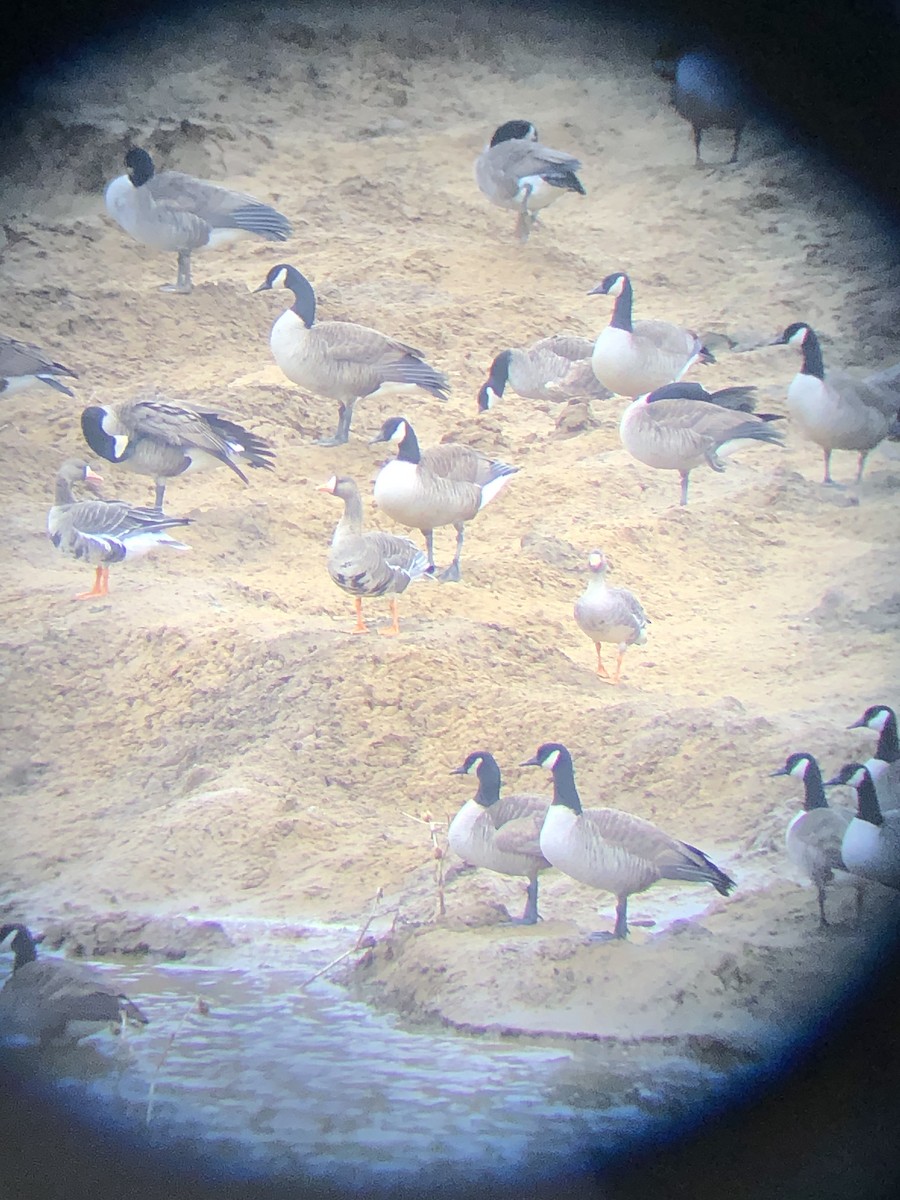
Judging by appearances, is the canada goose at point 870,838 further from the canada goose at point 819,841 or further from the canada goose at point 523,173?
the canada goose at point 523,173

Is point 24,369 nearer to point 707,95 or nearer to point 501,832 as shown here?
point 501,832

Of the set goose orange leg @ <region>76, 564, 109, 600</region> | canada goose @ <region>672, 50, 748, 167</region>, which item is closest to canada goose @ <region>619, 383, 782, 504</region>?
canada goose @ <region>672, 50, 748, 167</region>

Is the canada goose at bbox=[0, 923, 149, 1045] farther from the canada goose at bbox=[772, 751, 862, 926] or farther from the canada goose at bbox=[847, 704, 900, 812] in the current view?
the canada goose at bbox=[847, 704, 900, 812]

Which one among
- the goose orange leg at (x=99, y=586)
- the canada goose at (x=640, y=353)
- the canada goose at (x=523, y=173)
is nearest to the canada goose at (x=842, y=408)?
the canada goose at (x=640, y=353)

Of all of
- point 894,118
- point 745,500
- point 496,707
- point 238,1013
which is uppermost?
point 894,118

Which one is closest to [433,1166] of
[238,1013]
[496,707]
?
[238,1013]

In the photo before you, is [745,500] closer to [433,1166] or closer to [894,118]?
[894,118]
